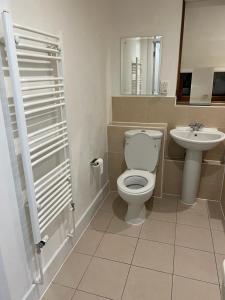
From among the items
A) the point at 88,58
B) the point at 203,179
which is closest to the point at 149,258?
the point at 203,179

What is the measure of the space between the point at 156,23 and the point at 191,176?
168 centimetres

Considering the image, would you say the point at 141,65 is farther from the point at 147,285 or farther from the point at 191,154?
the point at 147,285

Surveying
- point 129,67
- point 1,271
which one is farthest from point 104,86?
point 1,271

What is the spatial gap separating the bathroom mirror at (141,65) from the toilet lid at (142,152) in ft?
1.90

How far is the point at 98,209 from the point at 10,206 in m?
1.45

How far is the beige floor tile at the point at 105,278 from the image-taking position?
1.62 meters

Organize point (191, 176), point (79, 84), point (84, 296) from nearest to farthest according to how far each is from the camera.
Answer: point (84, 296), point (79, 84), point (191, 176)

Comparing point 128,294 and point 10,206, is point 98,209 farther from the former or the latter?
point 10,206

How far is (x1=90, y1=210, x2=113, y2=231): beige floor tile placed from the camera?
2.30 meters

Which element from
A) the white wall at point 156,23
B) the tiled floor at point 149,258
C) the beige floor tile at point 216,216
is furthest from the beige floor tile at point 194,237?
the white wall at point 156,23

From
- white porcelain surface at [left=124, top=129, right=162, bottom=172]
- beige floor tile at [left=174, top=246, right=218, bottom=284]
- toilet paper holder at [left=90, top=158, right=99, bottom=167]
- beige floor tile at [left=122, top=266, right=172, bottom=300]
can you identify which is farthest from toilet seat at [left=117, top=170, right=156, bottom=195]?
beige floor tile at [left=122, top=266, right=172, bottom=300]

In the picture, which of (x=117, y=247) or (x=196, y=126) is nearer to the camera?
(x=117, y=247)

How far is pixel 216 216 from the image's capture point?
243 cm

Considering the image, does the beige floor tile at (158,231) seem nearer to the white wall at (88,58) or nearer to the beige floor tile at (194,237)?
the beige floor tile at (194,237)
